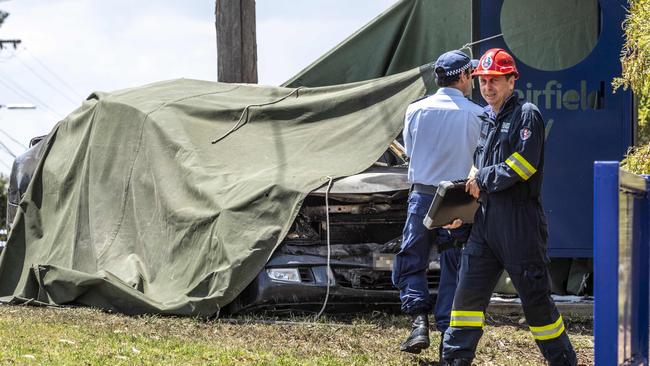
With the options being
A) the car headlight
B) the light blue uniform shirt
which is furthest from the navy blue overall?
the car headlight

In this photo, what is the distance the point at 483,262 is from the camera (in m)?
5.73

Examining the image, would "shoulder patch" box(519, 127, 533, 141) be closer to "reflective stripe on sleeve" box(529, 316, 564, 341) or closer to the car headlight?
"reflective stripe on sleeve" box(529, 316, 564, 341)

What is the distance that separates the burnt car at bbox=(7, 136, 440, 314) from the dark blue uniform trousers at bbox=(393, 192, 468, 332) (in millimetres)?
1586

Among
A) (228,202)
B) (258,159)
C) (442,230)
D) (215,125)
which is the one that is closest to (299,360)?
(442,230)

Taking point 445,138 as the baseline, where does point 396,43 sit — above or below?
above

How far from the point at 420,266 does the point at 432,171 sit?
23.9 inches

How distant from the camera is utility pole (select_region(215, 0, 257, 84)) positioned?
12539 millimetres

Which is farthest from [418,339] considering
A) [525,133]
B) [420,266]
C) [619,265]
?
[619,265]

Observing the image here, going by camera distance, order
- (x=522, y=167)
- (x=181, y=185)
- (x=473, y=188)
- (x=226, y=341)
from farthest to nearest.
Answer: (x=181, y=185) → (x=226, y=341) → (x=473, y=188) → (x=522, y=167)

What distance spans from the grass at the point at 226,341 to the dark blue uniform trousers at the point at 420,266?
349 millimetres

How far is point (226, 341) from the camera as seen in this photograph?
7.40 metres

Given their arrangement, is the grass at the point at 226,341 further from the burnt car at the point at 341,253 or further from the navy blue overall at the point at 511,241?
the navy blue overall at the point at 511,241

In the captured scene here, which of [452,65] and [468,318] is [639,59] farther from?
[468,318]

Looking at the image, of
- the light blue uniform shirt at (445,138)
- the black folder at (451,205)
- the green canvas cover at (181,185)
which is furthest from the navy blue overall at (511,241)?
the green canvas cover at (181,185)
